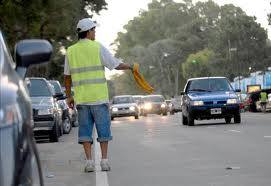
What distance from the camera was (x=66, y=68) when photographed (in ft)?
38.6

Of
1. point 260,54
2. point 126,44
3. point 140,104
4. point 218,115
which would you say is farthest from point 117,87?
point 218,115

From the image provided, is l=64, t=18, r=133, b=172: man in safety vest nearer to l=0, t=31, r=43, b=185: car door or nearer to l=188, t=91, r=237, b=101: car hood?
l=0, t=31, r=43, b=185: car door

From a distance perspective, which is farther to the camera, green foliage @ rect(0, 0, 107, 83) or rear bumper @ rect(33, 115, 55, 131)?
green foliage @ rect(0, 0, 107, 83)

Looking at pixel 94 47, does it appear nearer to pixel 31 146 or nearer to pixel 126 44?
pixel 31 146

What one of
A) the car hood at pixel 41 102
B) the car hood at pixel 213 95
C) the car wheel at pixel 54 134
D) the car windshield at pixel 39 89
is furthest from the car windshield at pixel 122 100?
the car hood at pixel 41 102

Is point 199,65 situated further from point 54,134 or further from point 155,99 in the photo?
point 54,134

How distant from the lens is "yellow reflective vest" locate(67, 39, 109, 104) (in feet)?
37.8

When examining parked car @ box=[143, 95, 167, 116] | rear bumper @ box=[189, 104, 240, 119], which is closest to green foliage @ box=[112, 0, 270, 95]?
parked car @ box=[143, 95, 167, 116]

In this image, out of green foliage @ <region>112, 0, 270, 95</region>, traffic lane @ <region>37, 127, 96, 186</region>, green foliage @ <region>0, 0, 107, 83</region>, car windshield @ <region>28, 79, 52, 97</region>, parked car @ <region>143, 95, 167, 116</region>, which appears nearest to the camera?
traffic lane @ <region>37, 127, 96, 186</region>

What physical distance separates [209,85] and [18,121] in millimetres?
25498

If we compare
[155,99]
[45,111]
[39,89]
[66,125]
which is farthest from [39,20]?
[155,99]

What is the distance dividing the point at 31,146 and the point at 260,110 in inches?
1966

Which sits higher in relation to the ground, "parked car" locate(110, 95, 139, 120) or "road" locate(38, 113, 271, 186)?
"parked car" locate(110, 95, 139, 120)

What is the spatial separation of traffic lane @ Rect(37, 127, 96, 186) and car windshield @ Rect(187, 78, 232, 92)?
35.7ft
